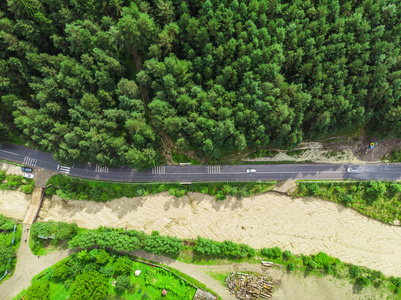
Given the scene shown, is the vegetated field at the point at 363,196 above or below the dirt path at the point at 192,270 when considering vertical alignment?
above

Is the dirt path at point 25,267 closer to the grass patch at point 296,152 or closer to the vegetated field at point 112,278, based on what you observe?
the vegetated field at point 112,278

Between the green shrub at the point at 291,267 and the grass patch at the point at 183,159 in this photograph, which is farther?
the grass patch at the point at 183,159

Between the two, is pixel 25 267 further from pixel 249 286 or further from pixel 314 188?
pixel 314 188

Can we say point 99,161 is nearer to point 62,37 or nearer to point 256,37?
point 62,37

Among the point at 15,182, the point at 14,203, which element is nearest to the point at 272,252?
the point at 14,203

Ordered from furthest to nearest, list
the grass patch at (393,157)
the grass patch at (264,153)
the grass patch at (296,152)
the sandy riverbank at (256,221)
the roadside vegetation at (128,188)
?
the grass patch at (296,152) < the grass patch at (393,157) < the roadside vegetation at (128,188) < the grass patch at (264,153) < the sandy riverbank at (256,221)

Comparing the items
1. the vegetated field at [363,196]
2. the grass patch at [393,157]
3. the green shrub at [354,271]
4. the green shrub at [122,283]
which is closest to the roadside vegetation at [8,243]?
the green shrub at [122,283]

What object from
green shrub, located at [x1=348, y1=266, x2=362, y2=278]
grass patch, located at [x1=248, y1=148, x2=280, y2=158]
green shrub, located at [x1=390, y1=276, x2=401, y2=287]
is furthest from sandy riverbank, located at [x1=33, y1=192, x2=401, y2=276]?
grass patch, located at [x1=248, y1=148, x2=280, y2=158]
